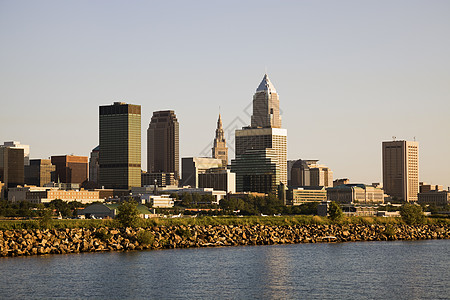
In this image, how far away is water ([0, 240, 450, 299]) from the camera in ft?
201

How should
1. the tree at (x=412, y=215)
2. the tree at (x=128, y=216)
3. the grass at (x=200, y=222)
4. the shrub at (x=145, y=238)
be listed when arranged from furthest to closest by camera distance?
the tree at (x=412, y=215), the tree at (x=128, y=216), the grass at (x=200, y=222), the shrub at (x=145, y=238)

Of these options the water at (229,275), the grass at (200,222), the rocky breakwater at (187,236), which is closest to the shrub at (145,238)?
the rocky breakwater at (187,236)

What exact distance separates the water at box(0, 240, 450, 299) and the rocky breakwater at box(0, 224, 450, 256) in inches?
142

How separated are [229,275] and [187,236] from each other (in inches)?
1234

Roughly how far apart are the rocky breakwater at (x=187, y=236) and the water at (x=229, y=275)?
3.60 meters

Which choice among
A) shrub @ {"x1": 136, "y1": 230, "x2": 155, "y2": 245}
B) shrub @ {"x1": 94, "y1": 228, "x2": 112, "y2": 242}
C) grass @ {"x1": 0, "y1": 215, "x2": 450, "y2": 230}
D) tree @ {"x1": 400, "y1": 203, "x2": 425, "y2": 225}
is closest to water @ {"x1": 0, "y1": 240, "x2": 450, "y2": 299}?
shrub @ {"x1": 136, "y1": 230, "x2": 155, "y2": 245}

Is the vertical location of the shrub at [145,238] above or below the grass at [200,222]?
below

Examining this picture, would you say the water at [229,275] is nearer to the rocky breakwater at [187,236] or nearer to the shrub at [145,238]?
the shrub at [145,238]

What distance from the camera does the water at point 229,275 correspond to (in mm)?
61344

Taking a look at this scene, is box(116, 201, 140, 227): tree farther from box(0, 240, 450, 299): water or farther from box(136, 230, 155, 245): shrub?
box(0, 240, 450, 299): water

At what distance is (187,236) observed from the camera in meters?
103

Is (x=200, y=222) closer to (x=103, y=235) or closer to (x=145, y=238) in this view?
(x=145, y=238)

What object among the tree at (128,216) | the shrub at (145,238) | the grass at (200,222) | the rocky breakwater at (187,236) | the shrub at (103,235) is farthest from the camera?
the tree at (128,216)

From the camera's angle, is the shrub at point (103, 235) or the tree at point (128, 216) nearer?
the shrub at point (103, 235)
